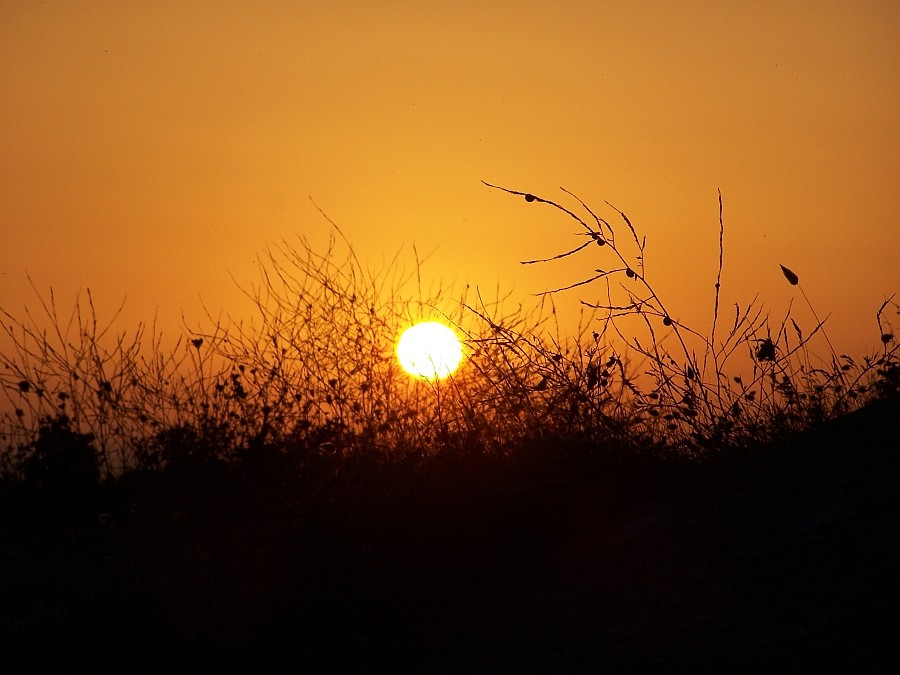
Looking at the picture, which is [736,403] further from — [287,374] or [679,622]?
[287,374]

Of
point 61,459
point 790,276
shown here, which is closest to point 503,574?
point 790,276

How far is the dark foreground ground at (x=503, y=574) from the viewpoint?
5.06ft

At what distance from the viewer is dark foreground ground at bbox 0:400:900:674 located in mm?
1541

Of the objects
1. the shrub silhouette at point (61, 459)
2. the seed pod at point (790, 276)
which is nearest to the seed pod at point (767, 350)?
the seed pod at point (790, 276)

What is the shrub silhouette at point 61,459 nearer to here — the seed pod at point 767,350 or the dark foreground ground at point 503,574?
the dark foreground ground at point 503,574

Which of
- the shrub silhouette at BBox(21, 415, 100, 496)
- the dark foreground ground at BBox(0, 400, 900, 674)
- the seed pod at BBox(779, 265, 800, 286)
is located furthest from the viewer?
the shrub silhouette at BBox(21, 415, 100, 496)

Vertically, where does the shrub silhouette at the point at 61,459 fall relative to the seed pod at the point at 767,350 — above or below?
above

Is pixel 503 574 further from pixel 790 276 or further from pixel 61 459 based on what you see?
pixel 61 459

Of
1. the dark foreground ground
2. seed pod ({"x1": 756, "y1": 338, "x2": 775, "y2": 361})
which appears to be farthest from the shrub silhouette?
seed pod ({"x1": 756, "y1": 338, "x2": 775, "y2": 361})

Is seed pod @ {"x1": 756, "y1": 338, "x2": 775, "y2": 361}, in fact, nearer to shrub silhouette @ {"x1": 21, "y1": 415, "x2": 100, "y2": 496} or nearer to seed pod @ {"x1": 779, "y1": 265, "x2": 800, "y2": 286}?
seed pod @ {"x1": 779, "y1": 265, "x2": 800, "y2": 286}

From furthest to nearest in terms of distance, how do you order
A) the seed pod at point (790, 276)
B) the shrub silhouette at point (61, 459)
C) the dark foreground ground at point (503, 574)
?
1. the shrub silhouette at point (61, 459)
2. the seed pod at point (790, 276)
3. the dark foreground ground at point (503, 574)

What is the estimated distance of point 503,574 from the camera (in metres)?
2.63

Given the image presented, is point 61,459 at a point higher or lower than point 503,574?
higher

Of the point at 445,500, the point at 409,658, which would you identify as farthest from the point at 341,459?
the point at 409,658
